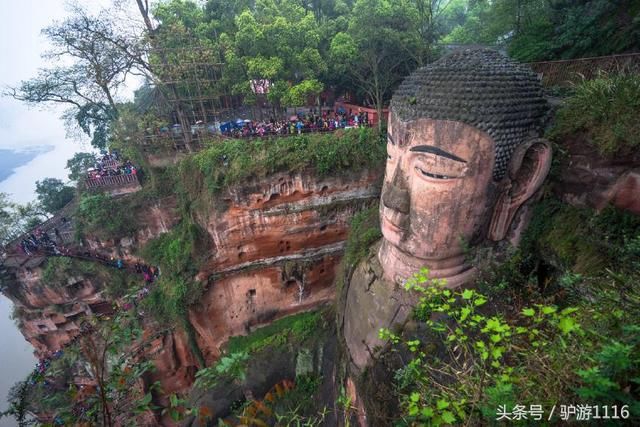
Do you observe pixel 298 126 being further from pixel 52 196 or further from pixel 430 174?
pixel 52 196

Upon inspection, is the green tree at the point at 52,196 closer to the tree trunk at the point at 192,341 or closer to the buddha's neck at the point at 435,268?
the tree trunk at the point at 192,341

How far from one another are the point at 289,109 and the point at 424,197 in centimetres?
1376

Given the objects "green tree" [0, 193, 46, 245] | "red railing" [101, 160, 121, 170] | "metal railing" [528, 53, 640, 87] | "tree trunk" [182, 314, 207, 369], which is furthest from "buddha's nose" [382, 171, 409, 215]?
"green tree" [0, 193, 46, 245]

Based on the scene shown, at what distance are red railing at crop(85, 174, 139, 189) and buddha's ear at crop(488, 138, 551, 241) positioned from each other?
1295cm

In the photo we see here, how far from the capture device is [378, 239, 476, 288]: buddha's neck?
195 inches

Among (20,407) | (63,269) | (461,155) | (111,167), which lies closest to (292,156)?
(461,155)

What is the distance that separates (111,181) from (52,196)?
6248 mm

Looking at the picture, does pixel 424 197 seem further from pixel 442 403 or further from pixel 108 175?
pixel 108 175

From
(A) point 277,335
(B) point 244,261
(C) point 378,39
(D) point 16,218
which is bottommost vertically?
(A) point 277,335

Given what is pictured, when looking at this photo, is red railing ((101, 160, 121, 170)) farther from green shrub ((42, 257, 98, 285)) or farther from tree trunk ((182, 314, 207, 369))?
tree trunk ((182, 314, 207, 369))

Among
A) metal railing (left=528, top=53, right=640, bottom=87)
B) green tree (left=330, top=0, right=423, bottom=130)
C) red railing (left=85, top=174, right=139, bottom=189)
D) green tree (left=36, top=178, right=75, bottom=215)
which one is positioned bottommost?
green tree (left=36, top=178, right=75, bottom=215)

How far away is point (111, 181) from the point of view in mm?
12969

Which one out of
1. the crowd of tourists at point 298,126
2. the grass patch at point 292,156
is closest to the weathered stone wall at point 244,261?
the grass patch at point 292,156

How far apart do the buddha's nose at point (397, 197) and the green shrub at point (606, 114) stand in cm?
215
